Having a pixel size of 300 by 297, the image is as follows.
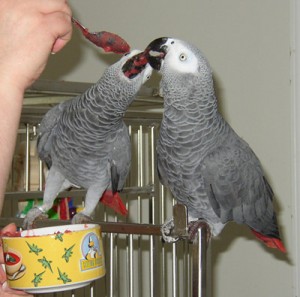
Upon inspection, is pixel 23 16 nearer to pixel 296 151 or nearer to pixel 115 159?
pixel 115 159

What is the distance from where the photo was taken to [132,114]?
4.39 ft

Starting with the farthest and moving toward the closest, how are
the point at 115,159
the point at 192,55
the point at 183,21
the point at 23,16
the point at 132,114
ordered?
1. the point at 183,21
2. the point at 132,114
3. the point at 115,159
4. the point at 192,55
5. the point at 23,16

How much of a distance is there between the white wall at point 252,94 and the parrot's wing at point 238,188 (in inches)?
19.8

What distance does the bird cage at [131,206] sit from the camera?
29.5 inches

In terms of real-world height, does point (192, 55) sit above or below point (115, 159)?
above

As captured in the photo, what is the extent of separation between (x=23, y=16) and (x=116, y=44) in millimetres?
441

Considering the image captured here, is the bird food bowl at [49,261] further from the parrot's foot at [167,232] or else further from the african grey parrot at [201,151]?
the african grey parrot at [201,151]

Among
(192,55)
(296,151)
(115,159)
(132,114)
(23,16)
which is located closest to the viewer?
(23,16)

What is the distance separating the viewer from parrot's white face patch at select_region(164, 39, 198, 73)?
932 mm

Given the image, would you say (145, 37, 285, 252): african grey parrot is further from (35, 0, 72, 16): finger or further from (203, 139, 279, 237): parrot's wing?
(35, 0, 72, 16): finger

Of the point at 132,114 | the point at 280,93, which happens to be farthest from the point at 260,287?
the point at 132,114

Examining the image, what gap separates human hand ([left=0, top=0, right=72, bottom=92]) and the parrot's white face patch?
391 mm

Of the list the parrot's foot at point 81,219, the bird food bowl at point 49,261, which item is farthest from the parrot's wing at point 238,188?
the bird food bowl at point 49,261

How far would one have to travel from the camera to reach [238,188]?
1.03 metres
